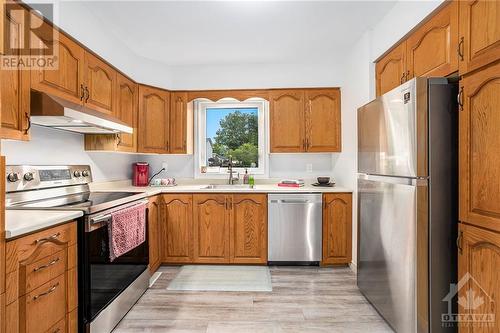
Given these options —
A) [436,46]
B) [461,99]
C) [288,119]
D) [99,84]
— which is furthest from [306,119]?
[99,84]

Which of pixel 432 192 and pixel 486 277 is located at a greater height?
pixel 432 192

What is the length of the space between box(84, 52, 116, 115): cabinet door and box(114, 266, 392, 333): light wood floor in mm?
1766

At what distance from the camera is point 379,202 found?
6.84ft

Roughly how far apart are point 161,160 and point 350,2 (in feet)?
9.28

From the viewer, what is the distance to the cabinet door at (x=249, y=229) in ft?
10.2

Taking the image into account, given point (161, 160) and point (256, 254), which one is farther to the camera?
point (161, 160)

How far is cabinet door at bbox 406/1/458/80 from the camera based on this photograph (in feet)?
5.33

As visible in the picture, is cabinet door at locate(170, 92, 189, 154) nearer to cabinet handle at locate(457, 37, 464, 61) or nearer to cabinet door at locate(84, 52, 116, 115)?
cabinet door at locate(84, 52, 116, 115)

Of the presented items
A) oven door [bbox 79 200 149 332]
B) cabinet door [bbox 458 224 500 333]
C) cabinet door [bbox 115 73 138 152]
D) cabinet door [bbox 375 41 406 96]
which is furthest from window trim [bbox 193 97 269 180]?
cabinet door [bbox 458 224 500 333]

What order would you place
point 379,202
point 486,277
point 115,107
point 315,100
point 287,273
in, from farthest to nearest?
point 315,100, point 287,273, point 115,107, point 379,202, point 486,277

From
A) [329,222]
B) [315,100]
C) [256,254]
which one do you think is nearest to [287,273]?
[256,254]

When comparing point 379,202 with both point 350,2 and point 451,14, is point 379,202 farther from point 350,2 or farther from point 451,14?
point 350,2

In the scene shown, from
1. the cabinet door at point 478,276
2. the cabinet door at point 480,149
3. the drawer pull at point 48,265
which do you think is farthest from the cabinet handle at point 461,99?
the drawer pull at point 48,265

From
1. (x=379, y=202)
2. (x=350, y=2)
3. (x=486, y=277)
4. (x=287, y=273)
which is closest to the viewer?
(x=486, y=277)
